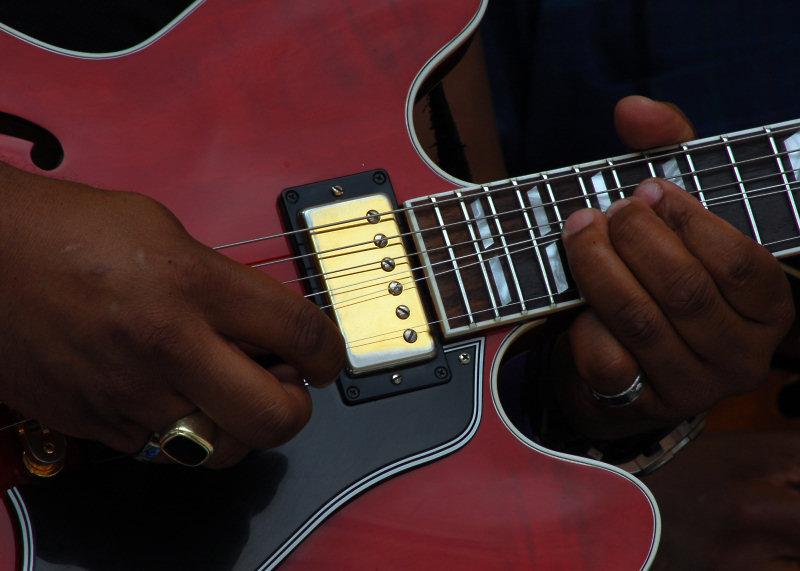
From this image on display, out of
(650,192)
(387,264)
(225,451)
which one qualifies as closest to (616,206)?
(650,192)

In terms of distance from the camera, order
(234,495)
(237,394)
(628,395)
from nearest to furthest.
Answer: (237,394) < (234,495) < (628,395)

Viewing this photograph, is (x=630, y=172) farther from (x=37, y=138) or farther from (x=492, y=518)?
(x=37, y=138)

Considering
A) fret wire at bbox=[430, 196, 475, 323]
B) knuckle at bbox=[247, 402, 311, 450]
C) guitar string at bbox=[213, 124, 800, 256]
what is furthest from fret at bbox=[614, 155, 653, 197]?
knuckle at bbox=[247, 402, 311, 450]

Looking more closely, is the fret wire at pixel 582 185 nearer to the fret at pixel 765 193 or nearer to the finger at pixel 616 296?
the finger at pixel 616 296

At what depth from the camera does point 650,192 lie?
2.44ft

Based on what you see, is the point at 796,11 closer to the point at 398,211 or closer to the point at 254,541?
the point at 398,211

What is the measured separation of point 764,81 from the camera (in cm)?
105

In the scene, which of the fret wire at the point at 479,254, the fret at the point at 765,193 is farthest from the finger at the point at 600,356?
the fret at the point at 765,193

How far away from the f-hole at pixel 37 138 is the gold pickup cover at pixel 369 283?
0.27 m

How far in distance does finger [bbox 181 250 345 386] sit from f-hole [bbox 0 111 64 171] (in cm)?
28

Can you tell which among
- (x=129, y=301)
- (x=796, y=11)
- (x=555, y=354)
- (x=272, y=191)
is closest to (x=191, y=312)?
(x=129, y=301)

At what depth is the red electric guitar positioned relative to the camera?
26.2 inches

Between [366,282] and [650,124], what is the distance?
380mm

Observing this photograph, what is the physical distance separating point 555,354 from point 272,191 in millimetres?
449
